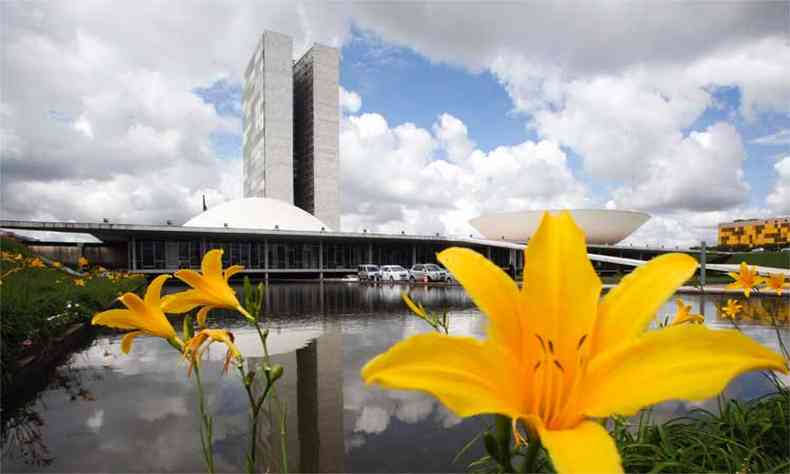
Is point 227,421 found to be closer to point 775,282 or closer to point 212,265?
point 212,265

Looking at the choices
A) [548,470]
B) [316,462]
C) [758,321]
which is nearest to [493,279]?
[548,470]

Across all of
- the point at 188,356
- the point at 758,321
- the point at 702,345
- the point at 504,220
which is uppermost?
the point at 504,220

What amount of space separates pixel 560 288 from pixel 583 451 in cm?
27

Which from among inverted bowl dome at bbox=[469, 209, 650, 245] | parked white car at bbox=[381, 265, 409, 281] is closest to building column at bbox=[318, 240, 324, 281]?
parked white car at bbox=[381, 265, 409, 281]

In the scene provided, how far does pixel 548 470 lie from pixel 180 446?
230cm

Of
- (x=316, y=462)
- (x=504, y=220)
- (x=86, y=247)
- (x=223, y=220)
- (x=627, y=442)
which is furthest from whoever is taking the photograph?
(x=504, y=220)

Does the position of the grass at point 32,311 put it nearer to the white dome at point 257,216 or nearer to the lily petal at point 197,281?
the lily petal at point 197,281

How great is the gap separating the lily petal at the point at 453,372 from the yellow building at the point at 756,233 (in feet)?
186

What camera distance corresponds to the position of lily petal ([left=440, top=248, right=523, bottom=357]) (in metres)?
0.65

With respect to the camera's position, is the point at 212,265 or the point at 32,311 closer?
the point at 212,265

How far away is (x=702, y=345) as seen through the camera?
1.89 ft

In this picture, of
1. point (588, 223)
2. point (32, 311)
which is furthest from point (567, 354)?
point (588, 223)

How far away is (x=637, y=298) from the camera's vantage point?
0.69 metres

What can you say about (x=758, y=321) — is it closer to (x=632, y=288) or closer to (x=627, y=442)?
(x=627, y=442)
